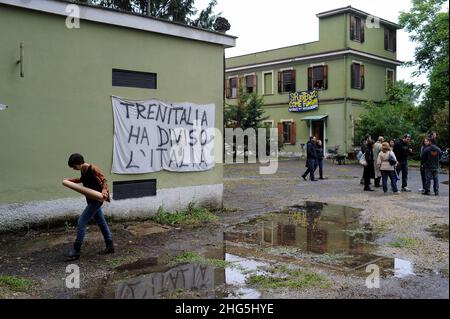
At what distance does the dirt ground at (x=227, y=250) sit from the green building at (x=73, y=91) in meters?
0.67

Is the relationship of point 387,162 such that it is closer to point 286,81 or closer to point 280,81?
point 286,81

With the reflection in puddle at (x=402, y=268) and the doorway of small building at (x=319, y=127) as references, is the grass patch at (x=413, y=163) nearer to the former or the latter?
the doorway of small building at (x=319, y=127)


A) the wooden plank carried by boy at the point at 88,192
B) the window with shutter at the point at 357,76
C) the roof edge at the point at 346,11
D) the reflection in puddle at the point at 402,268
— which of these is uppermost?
the roof edge at the point at 346,11

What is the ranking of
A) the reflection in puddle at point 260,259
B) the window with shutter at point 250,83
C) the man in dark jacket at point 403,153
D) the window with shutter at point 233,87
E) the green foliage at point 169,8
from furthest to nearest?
the window with shutter at point 233,87 < the window with shutter at point 250,83 < the green foliage at point 169,8 < the man in dark jacket at point 403,153 < the reflection in puddle at point 260,259

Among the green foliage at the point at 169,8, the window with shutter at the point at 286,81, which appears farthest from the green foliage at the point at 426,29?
the green foliage at the point at 169,8

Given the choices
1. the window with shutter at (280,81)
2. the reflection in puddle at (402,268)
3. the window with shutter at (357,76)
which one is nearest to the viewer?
the reflection in puddle at (402,268)

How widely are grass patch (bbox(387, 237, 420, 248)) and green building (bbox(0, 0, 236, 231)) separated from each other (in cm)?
452

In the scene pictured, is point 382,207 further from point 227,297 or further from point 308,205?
point 227,297

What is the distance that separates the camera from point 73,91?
8.12m

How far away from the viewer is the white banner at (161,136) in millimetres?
8797

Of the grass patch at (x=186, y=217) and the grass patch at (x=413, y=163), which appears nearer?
the grass patch at (x=186, y=217)

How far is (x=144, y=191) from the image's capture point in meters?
9.14

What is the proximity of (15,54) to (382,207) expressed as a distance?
8.65m

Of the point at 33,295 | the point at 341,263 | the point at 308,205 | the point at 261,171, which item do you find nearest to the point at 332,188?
the point at 308,205
